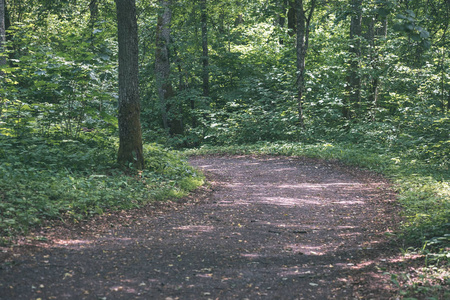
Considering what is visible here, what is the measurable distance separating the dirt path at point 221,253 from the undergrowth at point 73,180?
0.39 meters

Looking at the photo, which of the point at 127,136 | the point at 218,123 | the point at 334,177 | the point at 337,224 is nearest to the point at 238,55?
the point at 218,123

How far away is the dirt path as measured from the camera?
373 centimetres

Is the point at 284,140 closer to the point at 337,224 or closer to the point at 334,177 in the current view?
the point at 334,177

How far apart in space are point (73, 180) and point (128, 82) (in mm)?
2583

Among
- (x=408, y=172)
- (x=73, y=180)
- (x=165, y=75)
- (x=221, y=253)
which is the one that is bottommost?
(x=221, y=253)

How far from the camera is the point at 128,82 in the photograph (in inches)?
328

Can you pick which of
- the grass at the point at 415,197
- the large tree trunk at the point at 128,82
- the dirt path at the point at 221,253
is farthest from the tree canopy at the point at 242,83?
the dirt path at the point at 221,253

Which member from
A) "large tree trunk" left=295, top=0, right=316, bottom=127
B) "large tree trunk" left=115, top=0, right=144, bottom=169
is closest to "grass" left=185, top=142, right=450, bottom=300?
"large tree trunk" left=295, top=0, right=316, bottom=127

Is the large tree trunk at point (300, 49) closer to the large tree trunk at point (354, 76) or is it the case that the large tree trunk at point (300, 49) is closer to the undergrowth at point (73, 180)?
the large tree trunk at point (354, 76)

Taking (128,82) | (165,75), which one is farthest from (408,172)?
(165,75)

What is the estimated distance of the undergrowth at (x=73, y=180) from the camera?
→ 550 centimetres

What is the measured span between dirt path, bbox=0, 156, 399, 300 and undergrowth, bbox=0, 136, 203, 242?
39 centimetres

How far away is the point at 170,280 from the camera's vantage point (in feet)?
13.0

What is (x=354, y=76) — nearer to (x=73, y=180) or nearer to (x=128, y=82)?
(x=128, y=82)
